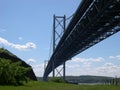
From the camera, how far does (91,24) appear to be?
97.3 feet

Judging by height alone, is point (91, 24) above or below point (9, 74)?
above

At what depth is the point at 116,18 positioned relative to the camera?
89.4ft

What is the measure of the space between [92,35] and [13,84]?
1532cm

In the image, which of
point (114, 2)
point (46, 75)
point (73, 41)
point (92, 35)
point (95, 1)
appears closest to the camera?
point (114, 2)

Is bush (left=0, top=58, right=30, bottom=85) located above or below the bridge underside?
below

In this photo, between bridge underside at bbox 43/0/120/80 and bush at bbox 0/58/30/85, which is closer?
bush at bbox 0/58/30/85

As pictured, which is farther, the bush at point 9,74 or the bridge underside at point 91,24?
the bridge underside at point 91,24

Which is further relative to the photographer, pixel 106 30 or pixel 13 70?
pixel 106 30

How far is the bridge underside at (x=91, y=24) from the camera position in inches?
947

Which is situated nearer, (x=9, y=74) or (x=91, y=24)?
(x=9, y=74)

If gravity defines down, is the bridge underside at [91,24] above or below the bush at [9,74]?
above

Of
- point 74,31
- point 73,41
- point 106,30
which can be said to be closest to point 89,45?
point 73,41

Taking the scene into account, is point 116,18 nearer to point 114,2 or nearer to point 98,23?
point 98,23

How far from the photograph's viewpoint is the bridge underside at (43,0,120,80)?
78.9 ft
